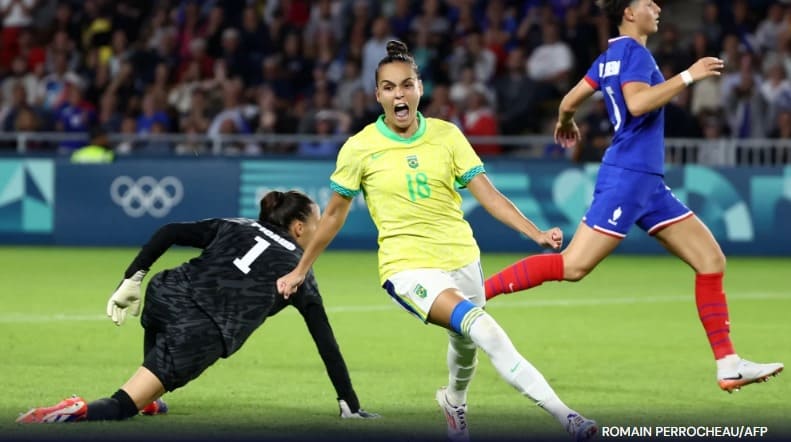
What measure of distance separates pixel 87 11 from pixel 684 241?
20320mm

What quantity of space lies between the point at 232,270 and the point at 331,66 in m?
16.5

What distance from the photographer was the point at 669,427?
7.37m

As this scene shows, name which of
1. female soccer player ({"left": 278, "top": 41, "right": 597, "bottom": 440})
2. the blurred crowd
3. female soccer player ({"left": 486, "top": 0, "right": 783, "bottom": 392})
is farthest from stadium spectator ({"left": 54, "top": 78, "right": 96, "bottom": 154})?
female soccer player ({"left": 278, "top": 41, "right": 597, "bottom": 440})

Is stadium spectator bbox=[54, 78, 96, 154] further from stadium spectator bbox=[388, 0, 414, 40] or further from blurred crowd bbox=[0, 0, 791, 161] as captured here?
stadium spectator bbox=[388, 0, 414, 40]

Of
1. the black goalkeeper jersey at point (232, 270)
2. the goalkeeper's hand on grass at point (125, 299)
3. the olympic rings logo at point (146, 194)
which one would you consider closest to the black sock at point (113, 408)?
the goalkeeper's hand on grass at point (125, 299)

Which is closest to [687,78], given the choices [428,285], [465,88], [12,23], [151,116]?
[428,285]

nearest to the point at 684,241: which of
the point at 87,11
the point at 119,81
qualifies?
the point at 119,81

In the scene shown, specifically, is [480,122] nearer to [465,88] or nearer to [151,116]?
[465,88]

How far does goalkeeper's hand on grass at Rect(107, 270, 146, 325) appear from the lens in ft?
24.8

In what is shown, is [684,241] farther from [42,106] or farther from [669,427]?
[42,106]

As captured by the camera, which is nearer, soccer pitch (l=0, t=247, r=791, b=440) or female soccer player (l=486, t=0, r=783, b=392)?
soccer pitch (l=0, t=247, r=791, b=440)

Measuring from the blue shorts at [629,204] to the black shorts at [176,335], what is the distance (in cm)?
216

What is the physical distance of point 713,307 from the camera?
8.12 metres

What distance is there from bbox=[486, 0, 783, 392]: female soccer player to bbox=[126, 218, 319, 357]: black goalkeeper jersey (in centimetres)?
118
